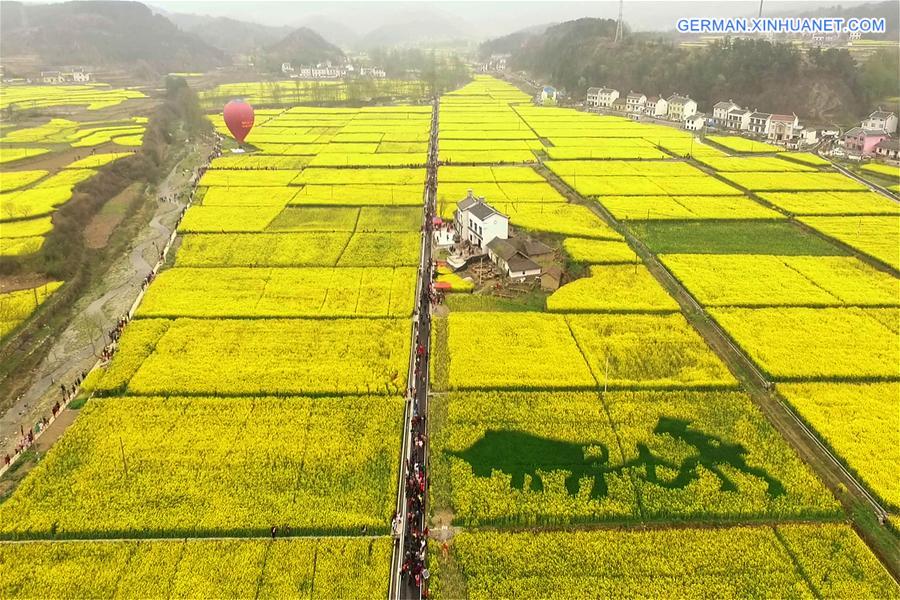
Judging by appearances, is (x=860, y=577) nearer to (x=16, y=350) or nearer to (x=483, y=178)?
(x=16, y=350)

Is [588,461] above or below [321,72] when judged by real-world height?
below

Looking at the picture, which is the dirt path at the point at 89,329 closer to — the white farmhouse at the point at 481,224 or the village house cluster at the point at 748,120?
the white farmhouse at the point at 481,224

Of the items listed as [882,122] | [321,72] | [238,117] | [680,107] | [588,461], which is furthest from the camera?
[321,72]

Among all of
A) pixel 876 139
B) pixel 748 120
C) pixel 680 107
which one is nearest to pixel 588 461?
pixel 876 139

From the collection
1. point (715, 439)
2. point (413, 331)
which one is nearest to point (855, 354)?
point (715, 439)

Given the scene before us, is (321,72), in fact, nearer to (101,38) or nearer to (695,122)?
(101,38)

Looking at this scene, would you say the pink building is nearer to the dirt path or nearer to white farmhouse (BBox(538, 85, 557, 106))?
white farmhouse (BBox(538, 85, 557, 106))

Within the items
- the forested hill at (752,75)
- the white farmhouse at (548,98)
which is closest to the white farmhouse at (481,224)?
the forested hill at (752,75)
